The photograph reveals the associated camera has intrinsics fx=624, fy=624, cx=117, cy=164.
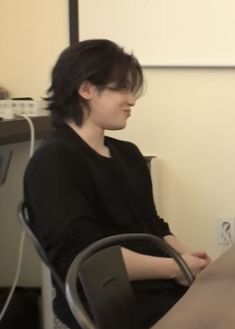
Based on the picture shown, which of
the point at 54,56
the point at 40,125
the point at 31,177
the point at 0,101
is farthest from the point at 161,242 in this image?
the point at 54,56

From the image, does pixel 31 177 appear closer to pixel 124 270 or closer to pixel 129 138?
pixel 124 270

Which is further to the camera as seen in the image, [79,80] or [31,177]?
[79,80]

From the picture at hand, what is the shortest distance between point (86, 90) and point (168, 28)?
0.94 metres

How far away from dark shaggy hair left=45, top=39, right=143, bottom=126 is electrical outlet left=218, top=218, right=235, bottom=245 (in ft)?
3.32

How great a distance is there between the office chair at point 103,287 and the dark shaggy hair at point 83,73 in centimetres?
46

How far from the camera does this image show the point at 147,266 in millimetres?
1628

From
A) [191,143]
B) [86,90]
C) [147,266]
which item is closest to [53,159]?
[86,90]

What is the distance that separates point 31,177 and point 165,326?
635mm

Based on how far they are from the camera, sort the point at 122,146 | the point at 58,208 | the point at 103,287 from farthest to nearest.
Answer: the point at 122,146 < the point at 58,208 < the point at 103,287

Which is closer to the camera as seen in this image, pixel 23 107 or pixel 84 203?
pixel 84 203

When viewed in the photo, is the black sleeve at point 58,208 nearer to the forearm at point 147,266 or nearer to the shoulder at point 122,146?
the forearm at point 147,266

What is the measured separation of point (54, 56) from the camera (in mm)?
2795

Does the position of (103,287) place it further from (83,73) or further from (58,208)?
(83,73)

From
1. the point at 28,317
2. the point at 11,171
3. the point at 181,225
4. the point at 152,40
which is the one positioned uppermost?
the point at 152,40
